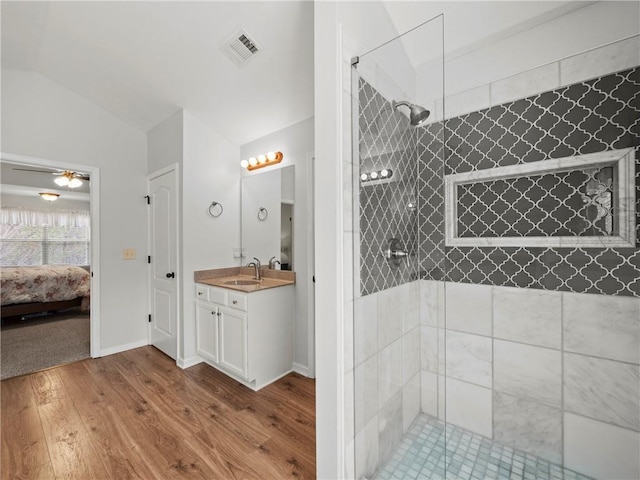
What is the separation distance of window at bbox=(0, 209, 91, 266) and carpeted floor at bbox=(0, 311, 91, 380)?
6.48 feet

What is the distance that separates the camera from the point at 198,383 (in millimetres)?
2490

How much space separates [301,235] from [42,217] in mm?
6394

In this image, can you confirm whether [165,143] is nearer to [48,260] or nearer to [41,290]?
[41,290]

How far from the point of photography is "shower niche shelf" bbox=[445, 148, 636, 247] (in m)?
1.32

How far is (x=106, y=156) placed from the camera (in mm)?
3152

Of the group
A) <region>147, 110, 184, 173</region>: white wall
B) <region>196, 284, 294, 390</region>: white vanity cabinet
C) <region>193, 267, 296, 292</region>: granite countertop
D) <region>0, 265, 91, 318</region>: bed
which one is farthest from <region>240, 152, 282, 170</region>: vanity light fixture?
<region>0, 265, 91, 318</region>: bed

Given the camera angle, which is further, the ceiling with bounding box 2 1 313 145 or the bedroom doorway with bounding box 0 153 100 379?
the bedroom doorway with bounding box 0 153 100 379

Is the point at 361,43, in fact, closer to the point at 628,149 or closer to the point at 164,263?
the point at 628,149

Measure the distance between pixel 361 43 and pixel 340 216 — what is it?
884mm

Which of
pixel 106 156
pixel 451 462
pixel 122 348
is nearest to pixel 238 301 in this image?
pixel 451 462

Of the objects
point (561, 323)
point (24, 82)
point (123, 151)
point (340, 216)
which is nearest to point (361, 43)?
point (340, 216)

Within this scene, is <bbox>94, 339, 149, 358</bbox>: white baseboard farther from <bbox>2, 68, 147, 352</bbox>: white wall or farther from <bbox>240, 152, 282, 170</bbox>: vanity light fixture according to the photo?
<bbox>240, 152, 282, 170</bbox>: vanity light fixture

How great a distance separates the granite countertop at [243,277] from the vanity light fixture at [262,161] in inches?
44.7

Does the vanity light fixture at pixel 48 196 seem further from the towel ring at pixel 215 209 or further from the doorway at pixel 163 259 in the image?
the towel ring at pixel 215 209
